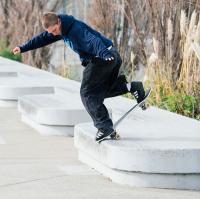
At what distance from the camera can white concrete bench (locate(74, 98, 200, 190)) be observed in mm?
7188

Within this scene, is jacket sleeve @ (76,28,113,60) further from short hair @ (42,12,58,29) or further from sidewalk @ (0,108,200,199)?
sidewalk @ (0,108,200,199)

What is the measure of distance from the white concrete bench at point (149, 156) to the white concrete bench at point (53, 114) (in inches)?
75.6

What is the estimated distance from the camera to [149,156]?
723 cm

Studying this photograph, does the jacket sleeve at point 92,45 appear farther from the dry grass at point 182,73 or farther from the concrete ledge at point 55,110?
the concrete ledge at point 55,110

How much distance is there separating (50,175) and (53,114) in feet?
8.29

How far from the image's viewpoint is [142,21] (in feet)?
46.4

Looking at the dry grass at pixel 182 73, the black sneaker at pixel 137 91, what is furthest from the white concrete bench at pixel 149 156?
the dry grass at pixel 182 73

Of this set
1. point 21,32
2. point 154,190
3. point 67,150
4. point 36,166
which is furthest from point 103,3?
point 154,190

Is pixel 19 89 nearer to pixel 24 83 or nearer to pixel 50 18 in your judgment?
pixel 24 83

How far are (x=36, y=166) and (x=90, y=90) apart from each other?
1074 mm

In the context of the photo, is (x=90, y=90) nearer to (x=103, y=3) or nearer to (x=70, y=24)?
(x=70, y=24)

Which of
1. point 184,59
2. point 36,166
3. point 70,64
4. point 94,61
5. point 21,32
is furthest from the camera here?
point 21,32

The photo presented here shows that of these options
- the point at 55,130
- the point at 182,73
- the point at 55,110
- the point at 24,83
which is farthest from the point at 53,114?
the point at 24,83

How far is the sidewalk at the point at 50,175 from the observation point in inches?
281
